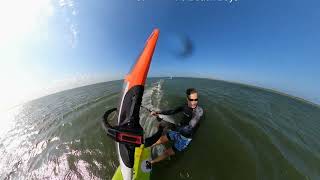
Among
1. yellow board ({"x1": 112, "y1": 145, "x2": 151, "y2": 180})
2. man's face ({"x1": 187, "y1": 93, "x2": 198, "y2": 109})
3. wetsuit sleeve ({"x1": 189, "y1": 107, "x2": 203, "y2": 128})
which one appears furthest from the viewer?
wetsuit sleeve ({"x1": 189, "y1": 107, "x2": 203, "y2": 128})

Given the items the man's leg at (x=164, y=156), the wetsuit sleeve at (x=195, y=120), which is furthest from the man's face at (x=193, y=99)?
the man's leg at (x=164, y=156)

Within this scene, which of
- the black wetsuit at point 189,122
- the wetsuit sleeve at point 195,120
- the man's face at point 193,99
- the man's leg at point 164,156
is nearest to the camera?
the man's leg at point 164,156

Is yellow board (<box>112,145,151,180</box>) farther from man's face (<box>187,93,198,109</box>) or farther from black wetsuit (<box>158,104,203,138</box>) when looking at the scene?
man's face (<box>187,93,198,109</box>)

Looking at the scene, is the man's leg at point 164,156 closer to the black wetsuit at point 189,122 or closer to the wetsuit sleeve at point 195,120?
the black wetsuit at point 189,122

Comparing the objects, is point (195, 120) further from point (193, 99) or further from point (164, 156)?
point (164, 156)

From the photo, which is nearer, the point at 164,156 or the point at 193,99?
the point at 164,156

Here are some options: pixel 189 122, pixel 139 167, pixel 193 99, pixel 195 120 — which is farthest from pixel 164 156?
pixel 193 99

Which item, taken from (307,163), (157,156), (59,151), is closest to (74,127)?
(59,151)

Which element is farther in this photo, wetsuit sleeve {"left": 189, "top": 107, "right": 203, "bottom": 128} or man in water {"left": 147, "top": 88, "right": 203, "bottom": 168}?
wetsuit sleeve {"left": 189, "top": 107, "right": 203, "bottom": 128}

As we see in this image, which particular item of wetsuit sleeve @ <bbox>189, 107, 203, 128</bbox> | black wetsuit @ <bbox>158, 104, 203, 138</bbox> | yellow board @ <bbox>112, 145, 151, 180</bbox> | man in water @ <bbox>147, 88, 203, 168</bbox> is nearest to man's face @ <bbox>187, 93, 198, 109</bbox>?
man in water @ <bbox>147, 88, 203, 168</bbox>

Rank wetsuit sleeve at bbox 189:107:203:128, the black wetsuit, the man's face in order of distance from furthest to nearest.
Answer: wetsuit sleeve at bbox 189:107:203:128, the black wetsuit, the man's face

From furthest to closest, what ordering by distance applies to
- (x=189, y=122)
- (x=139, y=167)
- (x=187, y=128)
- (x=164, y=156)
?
1. (x=189, y=122)
2. (x=187, y=128)
3. (x=164, y=156)
4. (x=139, y=167)

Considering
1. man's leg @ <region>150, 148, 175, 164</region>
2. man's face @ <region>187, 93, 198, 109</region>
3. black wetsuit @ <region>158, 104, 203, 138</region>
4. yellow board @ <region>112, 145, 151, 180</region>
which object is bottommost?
man's leg @ <region>150, 148, 175, 164</region>

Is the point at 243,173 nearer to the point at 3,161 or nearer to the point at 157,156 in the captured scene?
the point at 157,156
